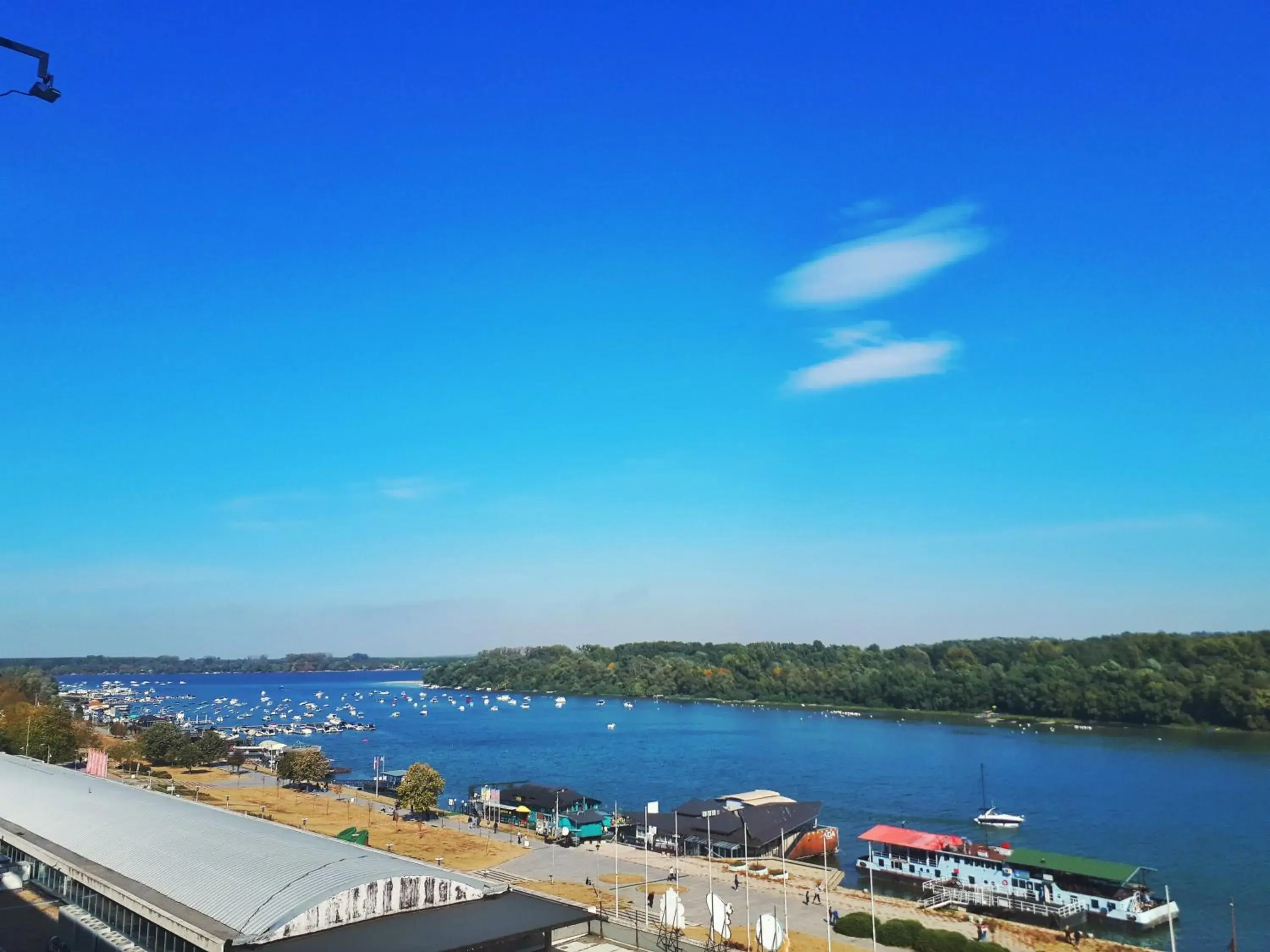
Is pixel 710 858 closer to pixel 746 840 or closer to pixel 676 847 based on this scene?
pixel 676 847

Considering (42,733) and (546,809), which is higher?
(42,733)

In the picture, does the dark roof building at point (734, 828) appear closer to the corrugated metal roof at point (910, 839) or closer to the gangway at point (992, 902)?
the corrugated metal roof at point (910, 839)

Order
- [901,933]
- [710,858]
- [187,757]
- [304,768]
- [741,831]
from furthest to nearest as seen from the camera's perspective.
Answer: [187,757]
[304,768]
[741,831]
[710,858]
[901,933]

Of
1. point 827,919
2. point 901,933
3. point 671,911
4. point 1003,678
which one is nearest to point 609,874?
Result: point 827,919

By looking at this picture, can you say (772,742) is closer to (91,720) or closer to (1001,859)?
(1001,859)

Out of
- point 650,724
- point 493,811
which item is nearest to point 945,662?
point 650,724
